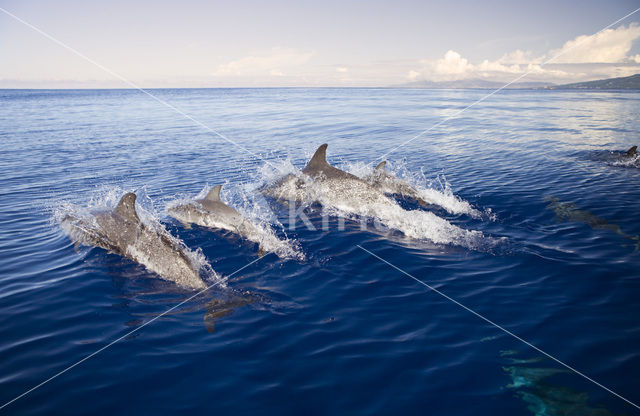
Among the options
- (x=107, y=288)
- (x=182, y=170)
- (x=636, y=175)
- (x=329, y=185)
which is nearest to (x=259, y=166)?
(x=182, y=170)

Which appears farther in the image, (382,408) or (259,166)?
(259,166)

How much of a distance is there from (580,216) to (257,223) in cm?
993

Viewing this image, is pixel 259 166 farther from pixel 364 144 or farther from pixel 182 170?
pixel 364 144

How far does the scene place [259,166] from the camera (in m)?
18.7

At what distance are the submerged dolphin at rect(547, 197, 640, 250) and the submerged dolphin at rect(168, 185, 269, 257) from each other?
9527 millimetres

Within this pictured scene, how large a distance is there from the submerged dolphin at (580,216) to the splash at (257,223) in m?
8.49

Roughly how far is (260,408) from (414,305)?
341cm

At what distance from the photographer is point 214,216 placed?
33.1 ft

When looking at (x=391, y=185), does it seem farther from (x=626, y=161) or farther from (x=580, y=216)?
(x=626, y=161)

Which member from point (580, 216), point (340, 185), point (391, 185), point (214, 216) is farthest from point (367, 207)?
point (580, 216)

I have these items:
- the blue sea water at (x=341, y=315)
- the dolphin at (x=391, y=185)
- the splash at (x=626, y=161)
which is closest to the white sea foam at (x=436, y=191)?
the dolphin at (x=391, y=185)

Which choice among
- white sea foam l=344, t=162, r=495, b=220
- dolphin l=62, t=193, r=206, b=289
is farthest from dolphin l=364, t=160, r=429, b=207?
dolphin l=62, t=193, r=206, b=289

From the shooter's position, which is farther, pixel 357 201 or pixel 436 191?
pixel 436 191

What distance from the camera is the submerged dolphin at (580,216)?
950 cm
